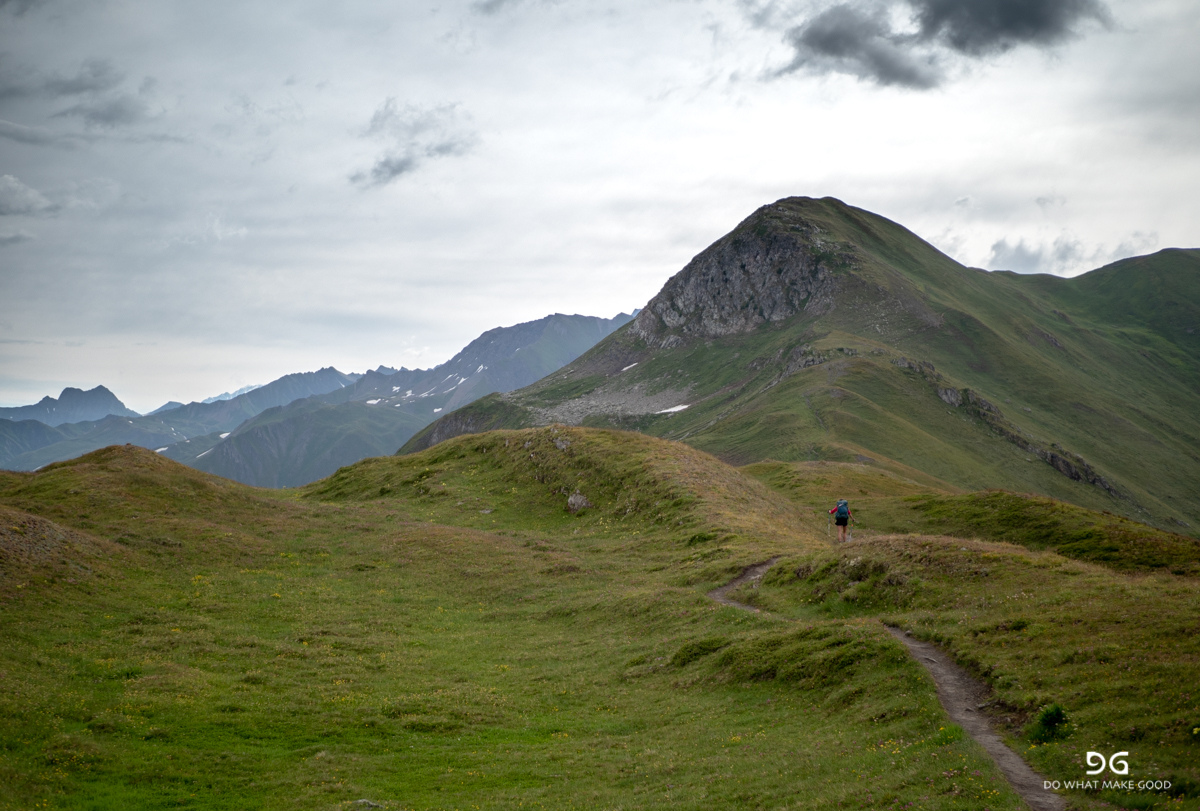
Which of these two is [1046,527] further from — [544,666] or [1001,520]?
[544,666]

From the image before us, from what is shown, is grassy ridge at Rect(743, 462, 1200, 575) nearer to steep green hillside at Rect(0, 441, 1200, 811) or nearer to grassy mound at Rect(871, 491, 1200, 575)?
grassy mound at Rect(871, 491, 1200, 575)

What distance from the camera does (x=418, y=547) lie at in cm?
5659

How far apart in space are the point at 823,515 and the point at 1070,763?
205ft

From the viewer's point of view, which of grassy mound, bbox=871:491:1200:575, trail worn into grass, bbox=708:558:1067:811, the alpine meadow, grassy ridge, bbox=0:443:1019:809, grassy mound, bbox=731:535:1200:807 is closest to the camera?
trail worn into grass, bbox=708:558:1067:811

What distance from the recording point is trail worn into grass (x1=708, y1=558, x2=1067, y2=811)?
49.0ft

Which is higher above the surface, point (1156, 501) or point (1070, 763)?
point (1070, 763)

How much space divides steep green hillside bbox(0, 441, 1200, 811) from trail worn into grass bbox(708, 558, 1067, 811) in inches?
19.2

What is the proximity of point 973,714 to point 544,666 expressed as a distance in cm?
2148

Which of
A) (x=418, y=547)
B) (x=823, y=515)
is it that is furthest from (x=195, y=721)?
(x=823, y=515)

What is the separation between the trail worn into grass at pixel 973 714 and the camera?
14.9 metres

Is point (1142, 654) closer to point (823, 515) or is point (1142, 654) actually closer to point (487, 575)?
point (487, 575)

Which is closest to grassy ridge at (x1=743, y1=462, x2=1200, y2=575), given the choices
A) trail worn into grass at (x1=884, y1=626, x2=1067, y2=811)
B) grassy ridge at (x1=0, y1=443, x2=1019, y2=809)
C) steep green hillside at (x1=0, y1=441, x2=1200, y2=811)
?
steep green hillside at (x1=0, y1=441, x2=1200, y2=811)

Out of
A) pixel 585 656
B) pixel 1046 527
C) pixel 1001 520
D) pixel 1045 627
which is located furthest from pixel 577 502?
pixel 1045 627

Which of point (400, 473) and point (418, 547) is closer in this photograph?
point (418, 547)
